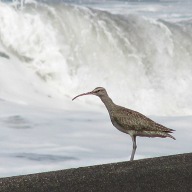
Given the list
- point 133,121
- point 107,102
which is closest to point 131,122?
point 133,121

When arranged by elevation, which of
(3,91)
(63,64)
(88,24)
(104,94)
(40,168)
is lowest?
(104,94)

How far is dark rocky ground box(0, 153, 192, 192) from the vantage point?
3.62 metres

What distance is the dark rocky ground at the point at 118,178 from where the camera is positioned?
362 cm

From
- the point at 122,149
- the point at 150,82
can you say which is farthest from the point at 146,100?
the point at 122,149

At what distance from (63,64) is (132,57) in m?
1.42

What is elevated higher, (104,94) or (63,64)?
(63,64)

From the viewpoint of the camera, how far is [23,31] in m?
15.2

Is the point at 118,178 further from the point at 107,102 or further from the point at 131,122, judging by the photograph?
the point at 107,102

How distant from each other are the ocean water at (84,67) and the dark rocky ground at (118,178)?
717 centimetres

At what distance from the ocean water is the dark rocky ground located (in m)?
7.17

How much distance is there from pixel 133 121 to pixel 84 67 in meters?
10.6

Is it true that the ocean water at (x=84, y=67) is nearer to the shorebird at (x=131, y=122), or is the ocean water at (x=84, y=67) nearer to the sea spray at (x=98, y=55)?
the sea spray at (x=98, y=55)

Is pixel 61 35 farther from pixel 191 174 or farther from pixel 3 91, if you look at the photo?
pixel 191 174

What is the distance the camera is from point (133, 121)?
4805 millimetres
